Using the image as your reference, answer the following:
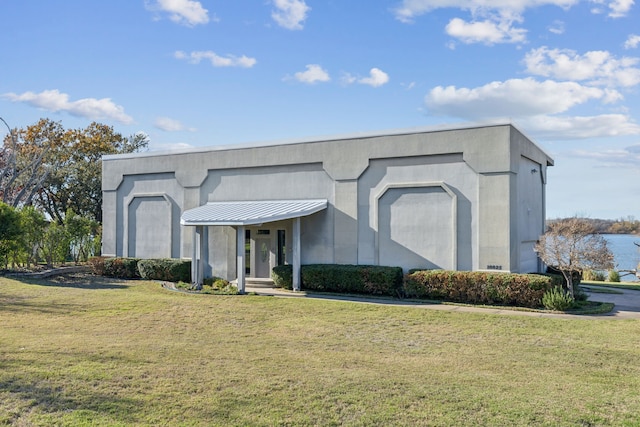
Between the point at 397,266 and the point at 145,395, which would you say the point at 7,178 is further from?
the point at 145,395

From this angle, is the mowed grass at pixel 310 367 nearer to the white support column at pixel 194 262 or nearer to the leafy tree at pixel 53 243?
Result: the white support column at pixel 194 262

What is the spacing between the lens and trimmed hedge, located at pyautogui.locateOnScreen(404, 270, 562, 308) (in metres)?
16.4

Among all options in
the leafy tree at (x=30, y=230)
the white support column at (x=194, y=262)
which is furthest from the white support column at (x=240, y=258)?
the leafy tree at (x=30, y=230)

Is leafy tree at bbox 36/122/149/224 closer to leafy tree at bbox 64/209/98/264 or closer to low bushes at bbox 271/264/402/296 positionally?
leafy tree at bbox 64/209/98/264

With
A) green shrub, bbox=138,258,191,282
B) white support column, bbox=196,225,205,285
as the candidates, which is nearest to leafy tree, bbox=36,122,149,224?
green shrub, bbox=138,258,191,282

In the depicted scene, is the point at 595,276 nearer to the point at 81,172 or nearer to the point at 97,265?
the point at 97,265

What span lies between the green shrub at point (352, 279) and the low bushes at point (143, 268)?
5951mm

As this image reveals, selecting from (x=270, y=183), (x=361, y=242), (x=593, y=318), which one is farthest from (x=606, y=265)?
(x=270, y=183)

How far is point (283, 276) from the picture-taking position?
69.0ft

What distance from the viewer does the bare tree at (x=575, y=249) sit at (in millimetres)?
16562

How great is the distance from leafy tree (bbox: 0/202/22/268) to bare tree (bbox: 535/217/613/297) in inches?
850

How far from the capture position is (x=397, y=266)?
1984 cm

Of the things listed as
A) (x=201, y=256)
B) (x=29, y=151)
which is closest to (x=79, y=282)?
(x=201, y=256)

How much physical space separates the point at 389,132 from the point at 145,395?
575 inches
